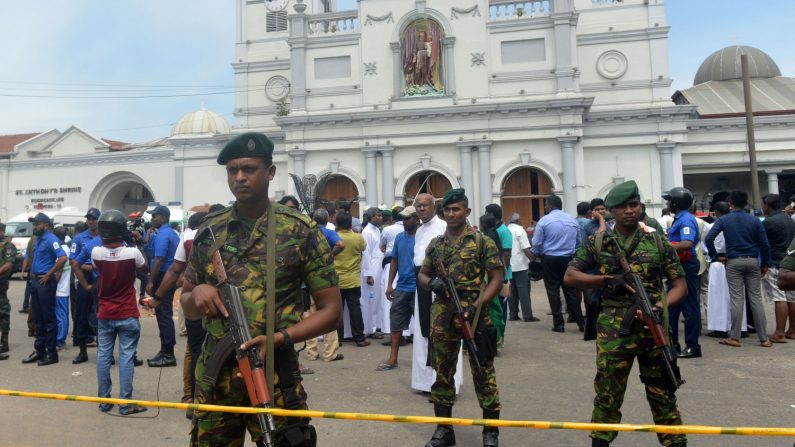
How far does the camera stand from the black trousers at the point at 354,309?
7.90 metres

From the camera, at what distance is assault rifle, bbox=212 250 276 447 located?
7.13 ft

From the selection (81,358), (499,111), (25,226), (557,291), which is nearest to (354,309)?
(557,291)

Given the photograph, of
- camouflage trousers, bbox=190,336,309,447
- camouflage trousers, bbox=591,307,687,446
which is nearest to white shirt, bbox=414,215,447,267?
camouflage trousers, bbox=591,307,687,446

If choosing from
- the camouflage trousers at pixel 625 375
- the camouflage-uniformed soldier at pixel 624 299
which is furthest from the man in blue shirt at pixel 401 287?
the camouflage trousers at pixel 625 375

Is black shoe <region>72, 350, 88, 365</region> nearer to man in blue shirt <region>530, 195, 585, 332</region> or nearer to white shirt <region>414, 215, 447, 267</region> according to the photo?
white shirt <region>414, 215, 447, 267</region>

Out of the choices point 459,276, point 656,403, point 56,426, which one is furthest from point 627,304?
point 56,426

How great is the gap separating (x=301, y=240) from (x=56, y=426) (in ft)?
12.7

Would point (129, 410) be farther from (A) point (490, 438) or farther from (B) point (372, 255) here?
(B) point (372, 255)

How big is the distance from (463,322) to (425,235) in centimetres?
153

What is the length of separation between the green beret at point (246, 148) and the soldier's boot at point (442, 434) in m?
2.56

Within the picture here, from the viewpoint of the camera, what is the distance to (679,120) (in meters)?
23.8

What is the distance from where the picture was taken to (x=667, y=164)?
77.7ft

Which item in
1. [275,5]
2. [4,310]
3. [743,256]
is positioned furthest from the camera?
[275,5]

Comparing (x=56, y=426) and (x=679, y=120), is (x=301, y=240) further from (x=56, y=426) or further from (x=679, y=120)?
(x=679, y=120)
